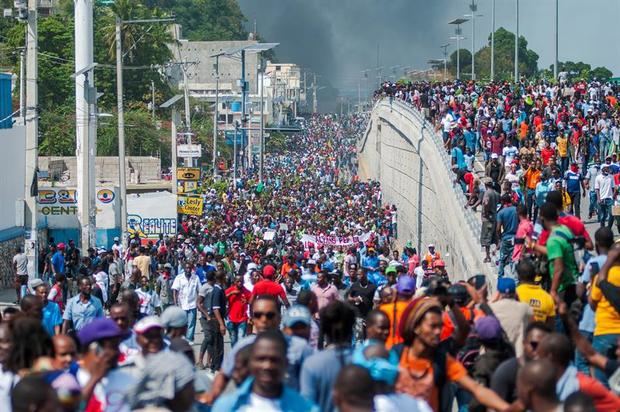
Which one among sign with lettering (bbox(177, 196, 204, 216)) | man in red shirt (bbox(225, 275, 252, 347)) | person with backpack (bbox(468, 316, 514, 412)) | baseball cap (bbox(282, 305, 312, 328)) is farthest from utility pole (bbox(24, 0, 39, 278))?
baseball cap (bbox(282, 305, 312, 328))

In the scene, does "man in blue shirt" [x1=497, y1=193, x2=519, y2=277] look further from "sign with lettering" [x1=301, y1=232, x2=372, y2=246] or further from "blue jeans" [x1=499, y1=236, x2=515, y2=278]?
"sign with lettering" [x1=301, y1=232, x2=372, y2=246]

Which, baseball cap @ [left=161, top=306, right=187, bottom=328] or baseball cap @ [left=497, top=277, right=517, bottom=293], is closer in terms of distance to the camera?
baseball cap @ [left=161, top=306, right=187, bottom=328]

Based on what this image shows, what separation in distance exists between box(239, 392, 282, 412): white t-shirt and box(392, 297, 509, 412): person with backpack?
1817 mm

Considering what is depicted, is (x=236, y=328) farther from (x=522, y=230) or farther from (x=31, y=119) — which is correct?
(x=31, y=119)

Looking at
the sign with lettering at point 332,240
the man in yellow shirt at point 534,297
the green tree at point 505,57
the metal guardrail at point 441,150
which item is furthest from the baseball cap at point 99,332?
the green tree at point 505,57

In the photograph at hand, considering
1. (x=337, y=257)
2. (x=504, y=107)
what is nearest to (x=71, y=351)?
(x=337, y=257)

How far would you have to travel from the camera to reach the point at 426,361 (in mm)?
9336

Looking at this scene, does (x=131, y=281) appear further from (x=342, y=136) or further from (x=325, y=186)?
(x=342, y=136)

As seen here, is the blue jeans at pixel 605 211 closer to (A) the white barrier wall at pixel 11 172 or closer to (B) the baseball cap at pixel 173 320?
(A) the white barrier wall at pixel 11 172

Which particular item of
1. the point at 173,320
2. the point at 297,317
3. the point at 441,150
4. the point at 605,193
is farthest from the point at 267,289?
the point at 441,150

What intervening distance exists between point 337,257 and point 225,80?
143 meters

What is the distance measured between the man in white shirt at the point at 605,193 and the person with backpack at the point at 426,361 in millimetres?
19534

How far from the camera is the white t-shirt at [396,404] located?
24.9ft

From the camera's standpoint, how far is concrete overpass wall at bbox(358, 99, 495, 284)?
106ft
